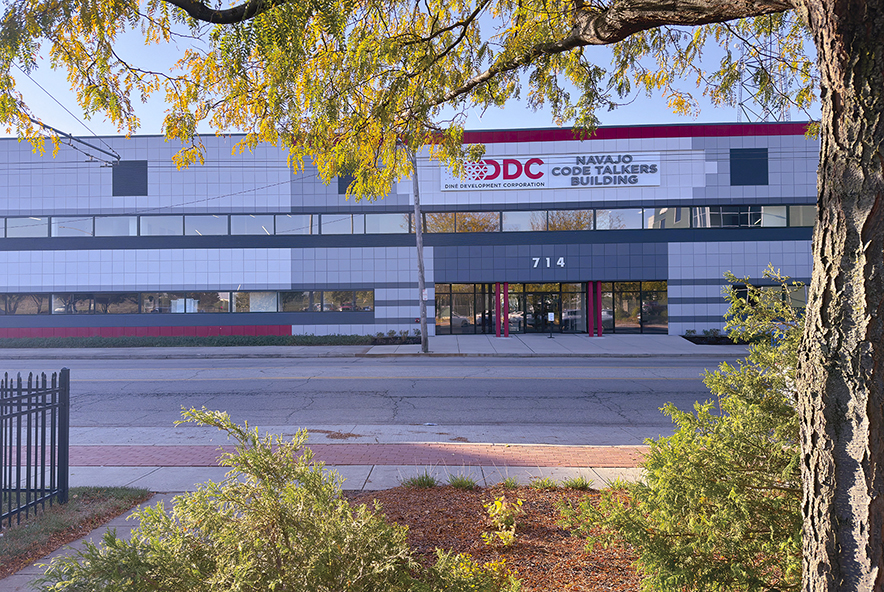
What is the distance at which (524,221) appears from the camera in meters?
25.5

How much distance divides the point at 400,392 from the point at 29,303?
25.0 metres

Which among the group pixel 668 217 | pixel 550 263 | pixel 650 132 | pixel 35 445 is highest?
pixel 650 132

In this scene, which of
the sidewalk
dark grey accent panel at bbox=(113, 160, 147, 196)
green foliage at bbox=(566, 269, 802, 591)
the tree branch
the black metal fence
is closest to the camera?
green foliage at bbox=(566, 269, 802, 591)

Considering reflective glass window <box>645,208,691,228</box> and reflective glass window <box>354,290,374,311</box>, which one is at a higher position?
reflective glass window <box>645,208,691,228</box>

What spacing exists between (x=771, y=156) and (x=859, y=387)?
28270 millimetres

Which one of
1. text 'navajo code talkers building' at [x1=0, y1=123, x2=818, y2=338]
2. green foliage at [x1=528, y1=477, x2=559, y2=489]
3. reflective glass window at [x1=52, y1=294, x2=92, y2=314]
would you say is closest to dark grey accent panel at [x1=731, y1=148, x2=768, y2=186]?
text 'navajo code talkers building' at [x1=0, y1=123, x2=818, y2=338]

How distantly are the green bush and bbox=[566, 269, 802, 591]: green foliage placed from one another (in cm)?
91

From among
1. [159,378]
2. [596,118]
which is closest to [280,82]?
[596,118]

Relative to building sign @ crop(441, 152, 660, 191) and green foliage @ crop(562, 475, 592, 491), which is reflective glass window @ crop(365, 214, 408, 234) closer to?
building sign @ crop(441, 152, 660, 191)

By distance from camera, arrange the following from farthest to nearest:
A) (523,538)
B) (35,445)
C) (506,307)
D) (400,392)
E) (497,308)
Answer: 1. (506,307)
2. (497,308)
3. (400,392)
4. (35,445)
5. (523,538)

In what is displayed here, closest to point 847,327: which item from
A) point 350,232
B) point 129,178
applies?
point 350,232

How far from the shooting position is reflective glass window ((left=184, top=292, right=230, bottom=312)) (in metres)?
25.5

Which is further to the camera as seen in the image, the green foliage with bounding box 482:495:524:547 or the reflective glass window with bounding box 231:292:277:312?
the reflective glass window with bounding box 231:292:277:312

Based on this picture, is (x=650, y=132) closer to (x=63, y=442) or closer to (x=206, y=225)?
(x=206, y=225)
